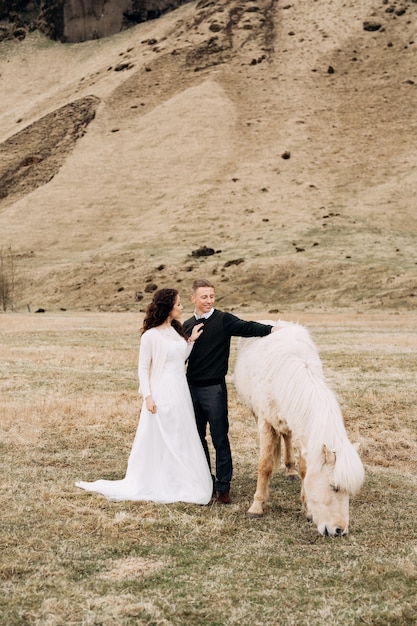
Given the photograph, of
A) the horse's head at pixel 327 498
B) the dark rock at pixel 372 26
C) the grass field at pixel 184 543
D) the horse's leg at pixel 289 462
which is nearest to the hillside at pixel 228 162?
the dark rock at pixel 372 26

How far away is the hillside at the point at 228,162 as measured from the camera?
59469mm

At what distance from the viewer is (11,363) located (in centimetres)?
2225

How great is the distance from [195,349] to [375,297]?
4293 cm

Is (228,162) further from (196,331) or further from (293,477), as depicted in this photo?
(196,331)

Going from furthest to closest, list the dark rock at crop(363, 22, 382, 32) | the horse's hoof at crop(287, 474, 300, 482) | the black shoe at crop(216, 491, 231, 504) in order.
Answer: the dark rock at crop(363, 22, 382, 32) < the horse's hoof at crop(287, 474, 300, 482) < the black shoe at crop(216, 491, 231, 504)

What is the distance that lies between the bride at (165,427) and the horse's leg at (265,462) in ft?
2.48

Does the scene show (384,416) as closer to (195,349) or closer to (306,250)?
(195,349)

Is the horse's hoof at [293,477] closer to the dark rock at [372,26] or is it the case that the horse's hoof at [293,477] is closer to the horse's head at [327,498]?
the horse's head at [327,498]

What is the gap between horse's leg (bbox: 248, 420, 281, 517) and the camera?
27.6ft

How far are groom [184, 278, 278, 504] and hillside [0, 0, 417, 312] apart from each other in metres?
40.5

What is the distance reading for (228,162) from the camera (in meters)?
83.5

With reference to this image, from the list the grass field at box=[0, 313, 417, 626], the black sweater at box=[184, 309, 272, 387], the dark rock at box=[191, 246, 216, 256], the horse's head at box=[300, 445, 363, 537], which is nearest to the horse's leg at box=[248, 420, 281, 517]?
the grass field at box=[0, 313, 417, 626]

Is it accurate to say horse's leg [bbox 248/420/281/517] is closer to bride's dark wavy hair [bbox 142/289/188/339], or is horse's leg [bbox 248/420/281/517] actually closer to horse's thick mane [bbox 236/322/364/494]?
horse's thick mane [bbox 236/322/364/494]

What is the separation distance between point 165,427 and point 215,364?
1094 mm
